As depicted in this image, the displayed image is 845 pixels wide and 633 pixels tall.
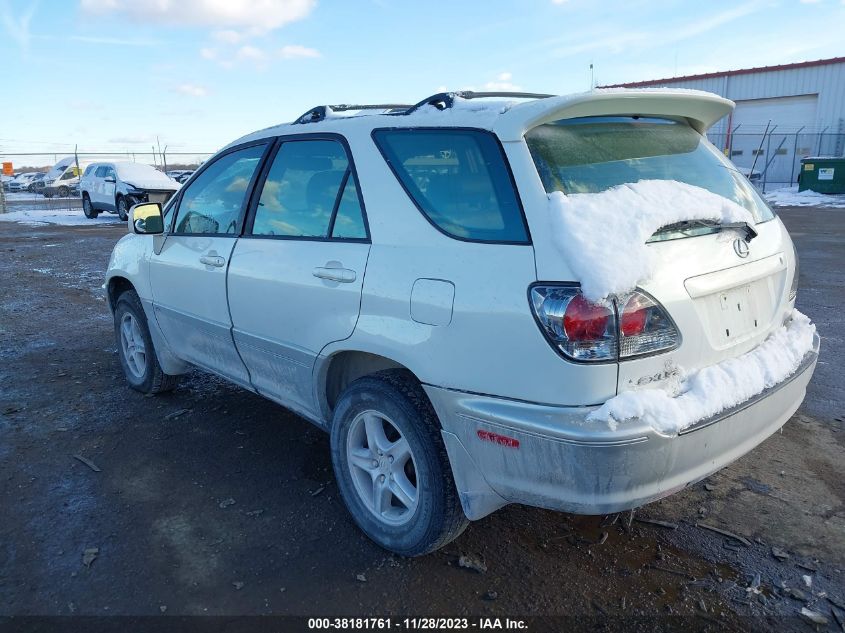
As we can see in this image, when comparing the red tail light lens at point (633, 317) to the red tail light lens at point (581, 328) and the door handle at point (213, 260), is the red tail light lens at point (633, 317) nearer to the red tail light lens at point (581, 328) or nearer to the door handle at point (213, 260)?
the red tail light lens at point (581, 328)

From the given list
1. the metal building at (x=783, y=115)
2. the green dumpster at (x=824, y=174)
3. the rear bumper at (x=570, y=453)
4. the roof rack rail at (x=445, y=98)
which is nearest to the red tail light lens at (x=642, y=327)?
the rear bumper at (x=570, y=453)

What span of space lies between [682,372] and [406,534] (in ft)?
4.19

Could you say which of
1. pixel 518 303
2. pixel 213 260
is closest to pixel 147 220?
pixel 213 260

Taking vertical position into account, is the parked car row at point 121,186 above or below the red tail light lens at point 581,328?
below

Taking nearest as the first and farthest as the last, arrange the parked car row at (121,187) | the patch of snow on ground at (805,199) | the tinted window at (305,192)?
the tinted window at (305,192)
the parked car row at (121,187)
the patch of snow on ground at (805,199)

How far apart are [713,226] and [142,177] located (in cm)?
2017

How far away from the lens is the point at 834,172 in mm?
24031

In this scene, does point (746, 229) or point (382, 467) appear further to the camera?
point (382, 467)

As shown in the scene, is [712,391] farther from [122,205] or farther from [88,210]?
[88,210]

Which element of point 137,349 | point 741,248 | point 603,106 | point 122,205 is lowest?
point 122,205

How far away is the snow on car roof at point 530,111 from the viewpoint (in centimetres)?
247

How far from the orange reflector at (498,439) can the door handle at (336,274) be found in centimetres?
89

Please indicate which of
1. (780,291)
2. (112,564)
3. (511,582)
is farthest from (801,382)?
(112,564)

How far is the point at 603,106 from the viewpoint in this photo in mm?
2600
